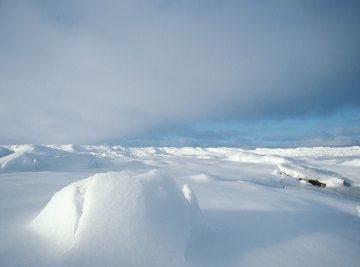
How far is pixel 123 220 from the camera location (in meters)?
2.28

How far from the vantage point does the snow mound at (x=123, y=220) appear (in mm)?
2094

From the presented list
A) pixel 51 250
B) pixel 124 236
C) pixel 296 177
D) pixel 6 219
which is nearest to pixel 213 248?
pixel 124 236

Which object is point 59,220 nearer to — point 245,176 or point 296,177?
point 245,176

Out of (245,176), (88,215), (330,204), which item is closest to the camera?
(88,215)

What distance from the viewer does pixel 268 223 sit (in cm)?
332

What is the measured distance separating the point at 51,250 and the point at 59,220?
15.7 inches

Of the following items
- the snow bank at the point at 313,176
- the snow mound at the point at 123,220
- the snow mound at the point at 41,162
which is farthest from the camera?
the snow mound at the point at 41,162

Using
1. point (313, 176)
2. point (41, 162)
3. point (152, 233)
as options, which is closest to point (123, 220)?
point (152, 233)

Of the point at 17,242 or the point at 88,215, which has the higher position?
the point at 88,215

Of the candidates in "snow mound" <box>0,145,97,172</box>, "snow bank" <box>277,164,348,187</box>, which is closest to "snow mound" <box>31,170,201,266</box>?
"snow bank" <box>277,164,348,187</box>

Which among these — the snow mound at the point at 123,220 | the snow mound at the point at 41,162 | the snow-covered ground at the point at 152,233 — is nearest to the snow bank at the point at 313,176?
the snow-covered ground at the point at 152,233

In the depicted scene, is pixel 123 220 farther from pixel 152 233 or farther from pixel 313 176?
pixel 313 176

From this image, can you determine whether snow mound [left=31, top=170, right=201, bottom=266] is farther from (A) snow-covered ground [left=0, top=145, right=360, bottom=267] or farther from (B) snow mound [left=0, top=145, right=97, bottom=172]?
(B) snow mound [left=0, top=145, right=97, bottom=172]

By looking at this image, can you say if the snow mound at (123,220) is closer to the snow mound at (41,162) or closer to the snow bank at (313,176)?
the snow bank at (313,176)
